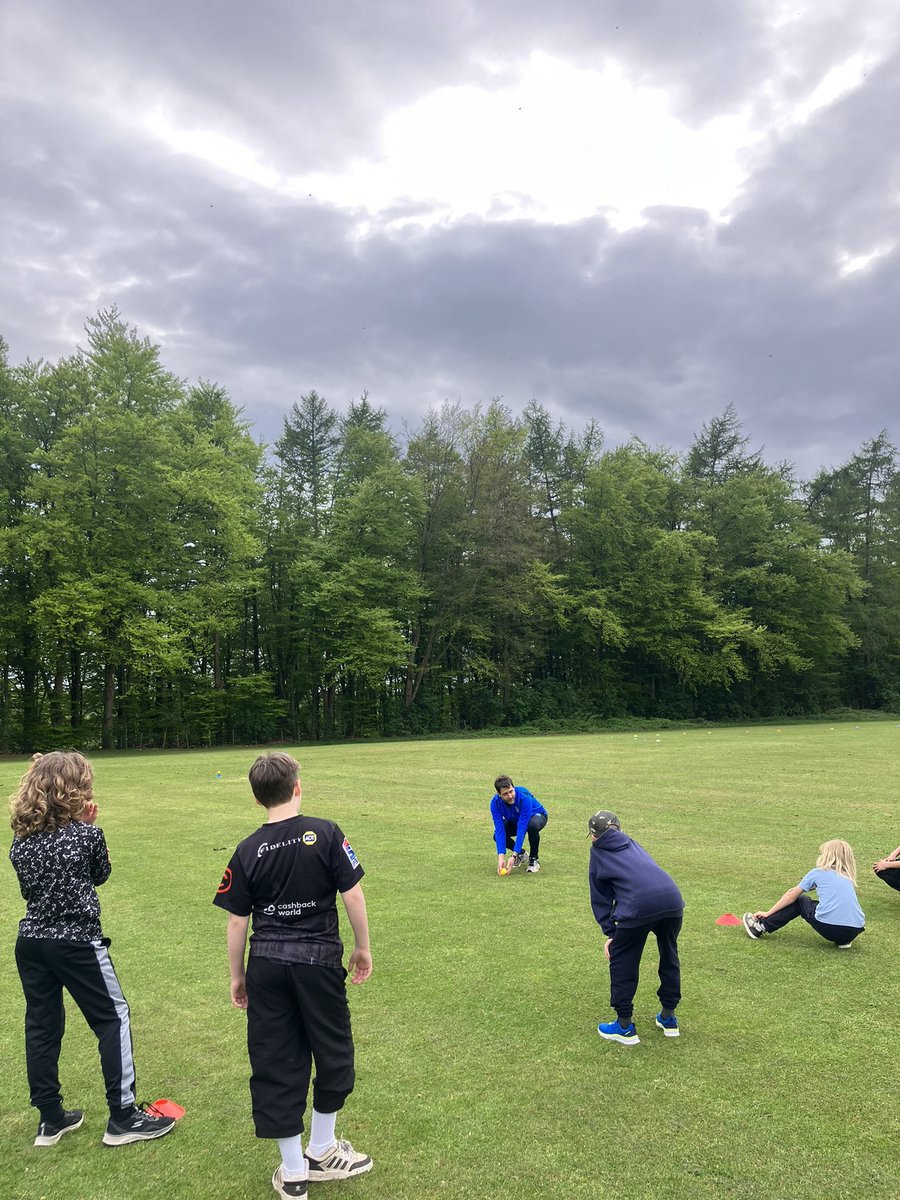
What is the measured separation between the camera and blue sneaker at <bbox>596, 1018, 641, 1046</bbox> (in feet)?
17.0

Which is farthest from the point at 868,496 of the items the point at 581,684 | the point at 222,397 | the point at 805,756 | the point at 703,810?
the point at 703,810

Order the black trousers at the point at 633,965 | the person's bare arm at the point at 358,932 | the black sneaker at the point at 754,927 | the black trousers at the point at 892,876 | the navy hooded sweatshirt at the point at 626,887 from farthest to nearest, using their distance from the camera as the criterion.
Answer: the black trousers at the point at 892,876 → the black sneaker at the point at 754,927 → the black trousers at the point at 633,965 → the navy hooded sweatshirt at the point at 626,887 → the person's bare arm at the point at 358,932

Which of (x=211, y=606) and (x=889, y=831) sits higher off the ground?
(x=211, y=606)

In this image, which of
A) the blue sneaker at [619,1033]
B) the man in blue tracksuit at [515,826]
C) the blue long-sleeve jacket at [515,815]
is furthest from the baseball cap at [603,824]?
the blue long-sleeve jacket at [515,815]

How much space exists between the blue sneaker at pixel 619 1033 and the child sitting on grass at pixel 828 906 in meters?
2.62

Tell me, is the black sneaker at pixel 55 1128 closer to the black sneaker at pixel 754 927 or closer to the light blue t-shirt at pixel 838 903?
the black sneaker at pixel 754 927

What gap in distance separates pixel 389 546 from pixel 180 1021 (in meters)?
39.6

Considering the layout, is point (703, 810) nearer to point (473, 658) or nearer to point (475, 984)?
point (475, 984)

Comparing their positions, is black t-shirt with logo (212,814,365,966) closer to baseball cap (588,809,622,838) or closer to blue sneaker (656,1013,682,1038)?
baseball cap (588,809,622,838)

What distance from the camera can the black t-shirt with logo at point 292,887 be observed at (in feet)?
11.9

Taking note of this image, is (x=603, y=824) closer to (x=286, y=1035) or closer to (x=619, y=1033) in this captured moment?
(x=619, y=1033)

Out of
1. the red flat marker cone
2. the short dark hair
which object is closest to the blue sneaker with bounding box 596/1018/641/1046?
the red flat marker cone

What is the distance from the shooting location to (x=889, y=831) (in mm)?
11688

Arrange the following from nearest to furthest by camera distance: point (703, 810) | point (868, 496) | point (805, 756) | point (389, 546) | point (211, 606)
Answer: point (703, 810) → point (805, 756) → point (211, 606) → point (389, 546) → point (868, 496)
